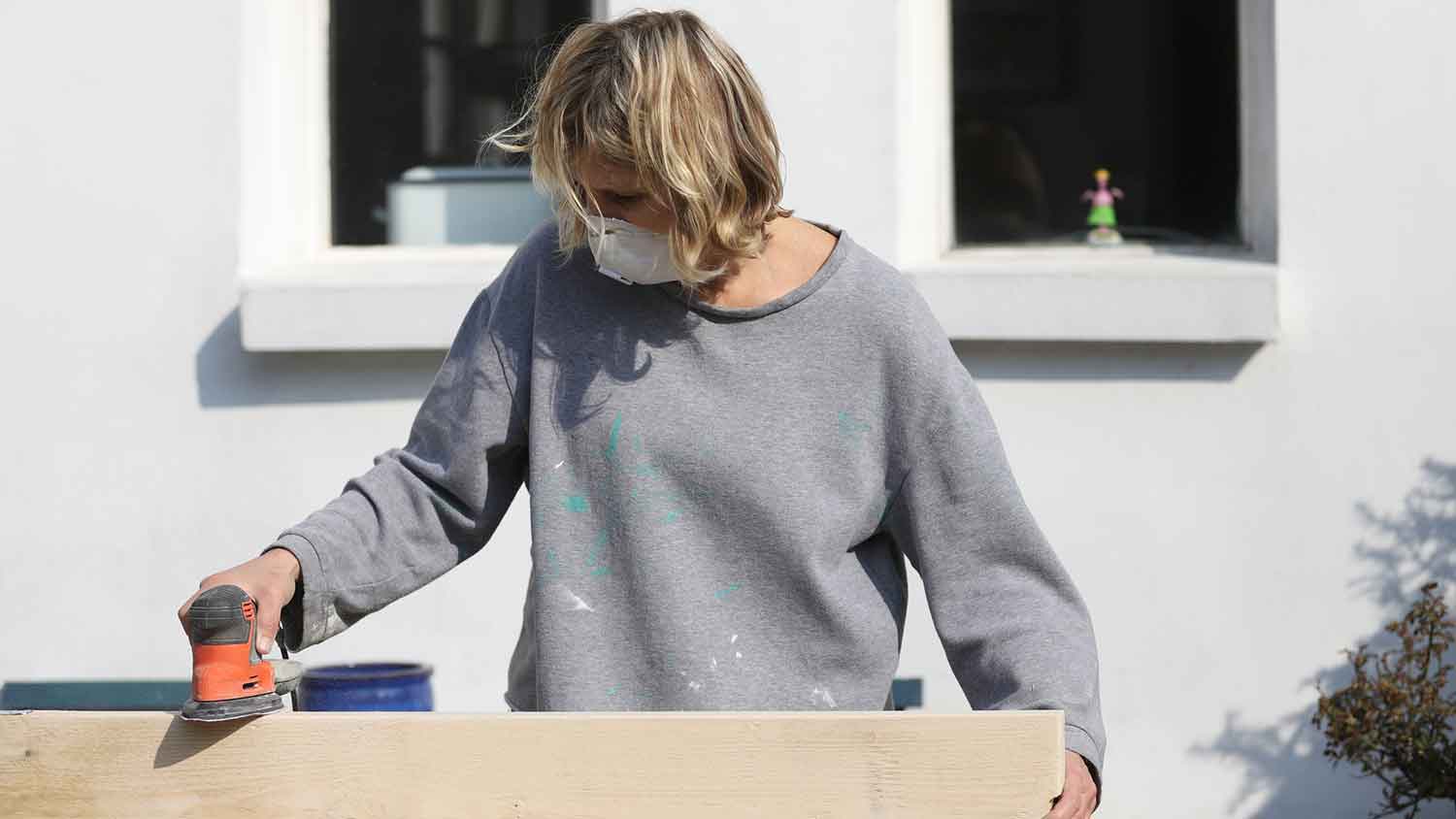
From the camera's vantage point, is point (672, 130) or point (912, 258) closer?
point (672, 130)

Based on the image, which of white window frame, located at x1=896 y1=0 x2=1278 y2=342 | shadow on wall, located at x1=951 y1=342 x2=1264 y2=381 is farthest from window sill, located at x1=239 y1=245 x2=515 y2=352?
shadow on wall, located at x1=951 y1=342 x2=1264 y2=381

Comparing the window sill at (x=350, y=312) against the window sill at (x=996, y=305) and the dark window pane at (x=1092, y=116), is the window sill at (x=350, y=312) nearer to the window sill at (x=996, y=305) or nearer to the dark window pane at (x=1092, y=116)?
the window sill at (x=996, y=305)

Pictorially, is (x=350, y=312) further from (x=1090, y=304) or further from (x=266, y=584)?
(x=266, y=584)

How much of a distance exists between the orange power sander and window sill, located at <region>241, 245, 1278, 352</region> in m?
2.05

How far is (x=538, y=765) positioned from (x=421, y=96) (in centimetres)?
280

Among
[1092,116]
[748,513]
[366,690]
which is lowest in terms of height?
[366,690]

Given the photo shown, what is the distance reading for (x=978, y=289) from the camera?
3.79m

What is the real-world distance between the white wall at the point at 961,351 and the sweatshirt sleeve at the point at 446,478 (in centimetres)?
170

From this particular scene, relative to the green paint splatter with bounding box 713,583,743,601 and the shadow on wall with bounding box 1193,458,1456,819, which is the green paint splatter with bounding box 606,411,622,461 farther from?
the shadow on wall with bounding box 1193,458,1456,819

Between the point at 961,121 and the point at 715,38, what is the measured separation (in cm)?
223

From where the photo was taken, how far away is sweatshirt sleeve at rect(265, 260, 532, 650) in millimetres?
2113

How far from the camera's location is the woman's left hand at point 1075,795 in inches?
70.4

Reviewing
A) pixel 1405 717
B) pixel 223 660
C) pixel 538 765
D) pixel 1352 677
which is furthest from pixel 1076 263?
pixel 223 660

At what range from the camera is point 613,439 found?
2094 mm
